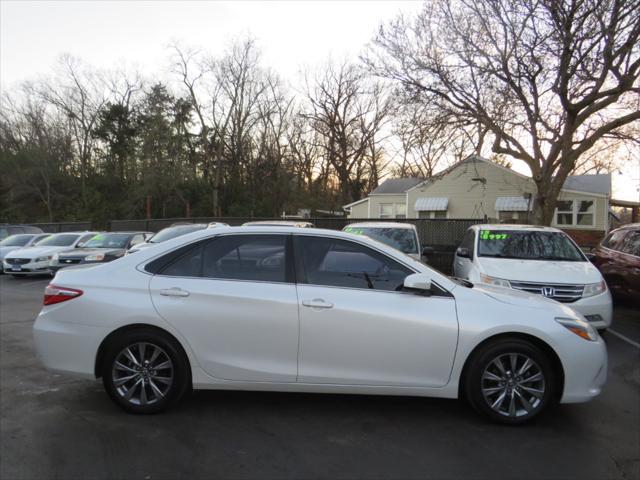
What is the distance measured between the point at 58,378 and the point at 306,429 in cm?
284

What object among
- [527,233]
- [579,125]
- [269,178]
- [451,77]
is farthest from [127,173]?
[527,233]

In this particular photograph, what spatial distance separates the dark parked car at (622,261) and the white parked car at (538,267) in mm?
1129

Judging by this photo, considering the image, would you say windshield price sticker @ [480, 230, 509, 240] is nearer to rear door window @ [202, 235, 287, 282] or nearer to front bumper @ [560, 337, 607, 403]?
front bumper @ [560, 337, 607, 403]

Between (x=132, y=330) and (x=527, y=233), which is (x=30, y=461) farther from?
(x=527, y=233)

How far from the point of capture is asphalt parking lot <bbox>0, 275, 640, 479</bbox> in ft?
9.99

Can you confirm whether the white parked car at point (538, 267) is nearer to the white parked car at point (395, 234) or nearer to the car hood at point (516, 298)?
the white parked car at point (395, 234)

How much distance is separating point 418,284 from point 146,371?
2373 millimetres

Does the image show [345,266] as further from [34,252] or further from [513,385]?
[34,252]

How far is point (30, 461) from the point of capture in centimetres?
311

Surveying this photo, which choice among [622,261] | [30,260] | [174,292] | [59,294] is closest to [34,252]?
[30,260]

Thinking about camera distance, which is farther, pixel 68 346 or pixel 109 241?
pixel 109 241

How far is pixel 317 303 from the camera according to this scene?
147 inches

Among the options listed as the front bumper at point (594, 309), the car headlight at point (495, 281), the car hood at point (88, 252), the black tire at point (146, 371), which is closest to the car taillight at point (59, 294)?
the black tire at point (146, 371)

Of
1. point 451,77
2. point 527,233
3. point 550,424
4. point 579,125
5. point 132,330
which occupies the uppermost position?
point 451,77
